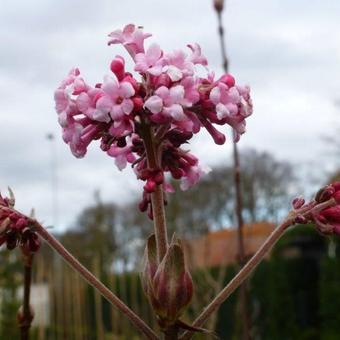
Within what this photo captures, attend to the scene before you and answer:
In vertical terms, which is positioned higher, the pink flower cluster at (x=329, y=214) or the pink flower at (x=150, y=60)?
the pink flower at (x=150, y=60)

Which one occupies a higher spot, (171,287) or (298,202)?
(298,202)

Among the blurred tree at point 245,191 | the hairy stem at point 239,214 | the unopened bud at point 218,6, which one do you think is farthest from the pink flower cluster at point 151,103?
the blurred tree at point 245,191

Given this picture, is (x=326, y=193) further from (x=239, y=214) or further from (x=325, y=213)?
(x=239, y=214)

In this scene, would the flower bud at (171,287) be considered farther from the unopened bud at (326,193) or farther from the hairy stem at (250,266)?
the unopened bud at (326,193)

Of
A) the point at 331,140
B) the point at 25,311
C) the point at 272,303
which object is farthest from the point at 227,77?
the point at 331,140

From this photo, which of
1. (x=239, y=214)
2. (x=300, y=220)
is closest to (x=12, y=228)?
(x=300, y=220)
